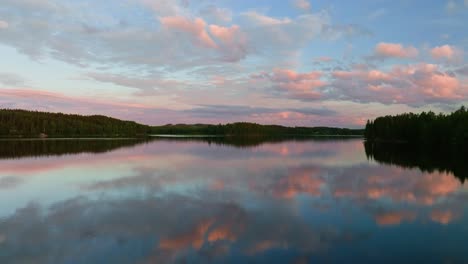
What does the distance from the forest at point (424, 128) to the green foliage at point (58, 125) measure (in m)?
96.6

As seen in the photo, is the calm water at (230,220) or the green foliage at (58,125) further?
the green foliage at (58,125)

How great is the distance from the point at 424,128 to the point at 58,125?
10959 centimetres

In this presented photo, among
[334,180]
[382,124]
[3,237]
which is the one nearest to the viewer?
[3,237]

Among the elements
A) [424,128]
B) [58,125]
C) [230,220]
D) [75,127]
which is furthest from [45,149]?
[75,127]

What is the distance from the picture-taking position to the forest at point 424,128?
5388 cm

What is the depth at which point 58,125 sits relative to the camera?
114 meters

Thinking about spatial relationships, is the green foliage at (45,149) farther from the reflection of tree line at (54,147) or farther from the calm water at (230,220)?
the calm water at (230,220)

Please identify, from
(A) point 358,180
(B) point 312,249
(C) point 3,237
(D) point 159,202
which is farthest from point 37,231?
(A) point 358,180

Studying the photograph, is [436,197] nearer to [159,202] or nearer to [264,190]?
[264,190]

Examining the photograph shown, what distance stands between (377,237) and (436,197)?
7.87 meters

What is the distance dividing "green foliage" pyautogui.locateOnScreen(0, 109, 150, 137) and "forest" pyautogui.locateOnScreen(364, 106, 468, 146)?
317 feet

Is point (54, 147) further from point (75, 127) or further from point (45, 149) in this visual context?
point (75, 127)

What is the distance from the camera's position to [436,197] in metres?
15.1

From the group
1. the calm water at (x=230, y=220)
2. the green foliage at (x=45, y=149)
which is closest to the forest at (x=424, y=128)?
the calm water at (x=230, y=220)
